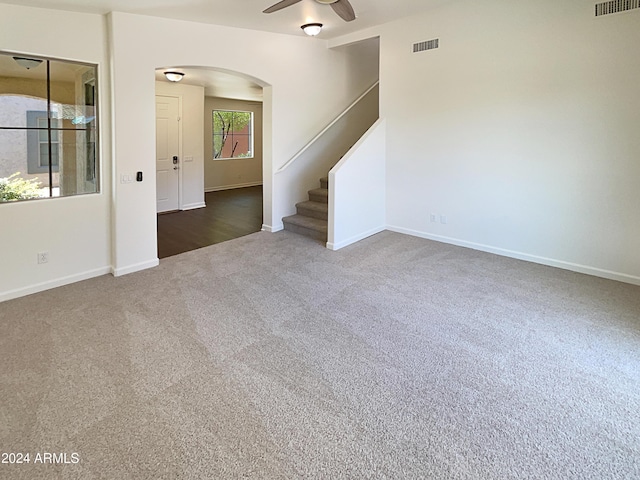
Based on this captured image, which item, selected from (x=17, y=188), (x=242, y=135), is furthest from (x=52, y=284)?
(x=242, y=135)

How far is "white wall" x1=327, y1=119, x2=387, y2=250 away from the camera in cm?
532

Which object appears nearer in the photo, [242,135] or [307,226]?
[307,226]

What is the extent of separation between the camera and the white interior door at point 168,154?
7.86 metres

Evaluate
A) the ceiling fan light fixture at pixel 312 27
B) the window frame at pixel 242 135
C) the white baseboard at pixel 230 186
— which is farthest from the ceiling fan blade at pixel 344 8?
the white baseboard at pixel 230 186

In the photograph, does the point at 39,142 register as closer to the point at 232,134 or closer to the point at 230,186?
the point at 230,186

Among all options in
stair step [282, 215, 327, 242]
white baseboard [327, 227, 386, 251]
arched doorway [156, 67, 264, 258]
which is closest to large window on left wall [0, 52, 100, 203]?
arched doorway [156, 67, 264, 258]

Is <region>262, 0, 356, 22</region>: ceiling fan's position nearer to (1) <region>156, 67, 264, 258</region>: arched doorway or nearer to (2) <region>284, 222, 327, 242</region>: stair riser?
(1) <region>156, 67, 264, 258</region>: arched doorway

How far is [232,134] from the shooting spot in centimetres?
1137

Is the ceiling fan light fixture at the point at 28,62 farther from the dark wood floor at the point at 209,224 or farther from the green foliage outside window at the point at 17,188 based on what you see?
the dark wood floor at the point at 209,224

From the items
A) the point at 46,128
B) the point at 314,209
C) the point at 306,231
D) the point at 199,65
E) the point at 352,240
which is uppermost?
the point at 199,65

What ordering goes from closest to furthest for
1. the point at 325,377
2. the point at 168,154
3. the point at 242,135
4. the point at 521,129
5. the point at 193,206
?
the point at 325,377, the point at 521,129, the point at 168,154, the point at 193,206, the point at 242,135

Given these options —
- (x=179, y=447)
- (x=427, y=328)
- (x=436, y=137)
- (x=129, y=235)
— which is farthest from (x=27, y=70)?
(x=436, y=137)

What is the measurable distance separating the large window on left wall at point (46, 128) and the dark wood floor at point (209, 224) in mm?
1456

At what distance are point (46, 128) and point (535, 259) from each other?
5545 millimetres
